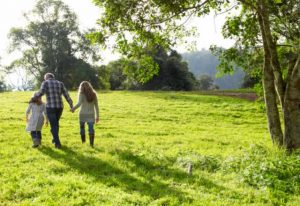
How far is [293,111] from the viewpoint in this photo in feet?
39.0

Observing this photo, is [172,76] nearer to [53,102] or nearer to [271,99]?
[271,99]

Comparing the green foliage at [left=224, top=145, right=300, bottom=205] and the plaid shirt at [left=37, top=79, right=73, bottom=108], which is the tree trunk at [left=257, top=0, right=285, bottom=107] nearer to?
the green foliage at [left=224, top=145, right=300, bottom=205]

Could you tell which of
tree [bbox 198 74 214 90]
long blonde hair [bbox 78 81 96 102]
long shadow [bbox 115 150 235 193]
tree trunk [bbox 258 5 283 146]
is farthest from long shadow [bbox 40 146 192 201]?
tree [bbox 198 74 214 90]

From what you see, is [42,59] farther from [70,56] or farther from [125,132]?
[125,132]

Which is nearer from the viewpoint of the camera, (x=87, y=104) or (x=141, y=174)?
(x=141, y=174)

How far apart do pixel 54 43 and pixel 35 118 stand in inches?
2388

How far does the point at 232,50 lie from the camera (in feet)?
50.2

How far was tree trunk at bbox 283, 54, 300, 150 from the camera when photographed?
38.7 feet

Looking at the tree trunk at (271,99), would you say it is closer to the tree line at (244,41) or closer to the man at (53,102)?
the tree line at (244,41)

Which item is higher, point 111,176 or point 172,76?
point 172,76

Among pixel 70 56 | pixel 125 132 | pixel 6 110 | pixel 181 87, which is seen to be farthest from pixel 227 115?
pixel 70 56

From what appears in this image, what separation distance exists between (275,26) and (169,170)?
904 centimetres

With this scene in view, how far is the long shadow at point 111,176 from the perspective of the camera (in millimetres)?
8039

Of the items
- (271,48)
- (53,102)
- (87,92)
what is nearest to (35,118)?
(53,102)
